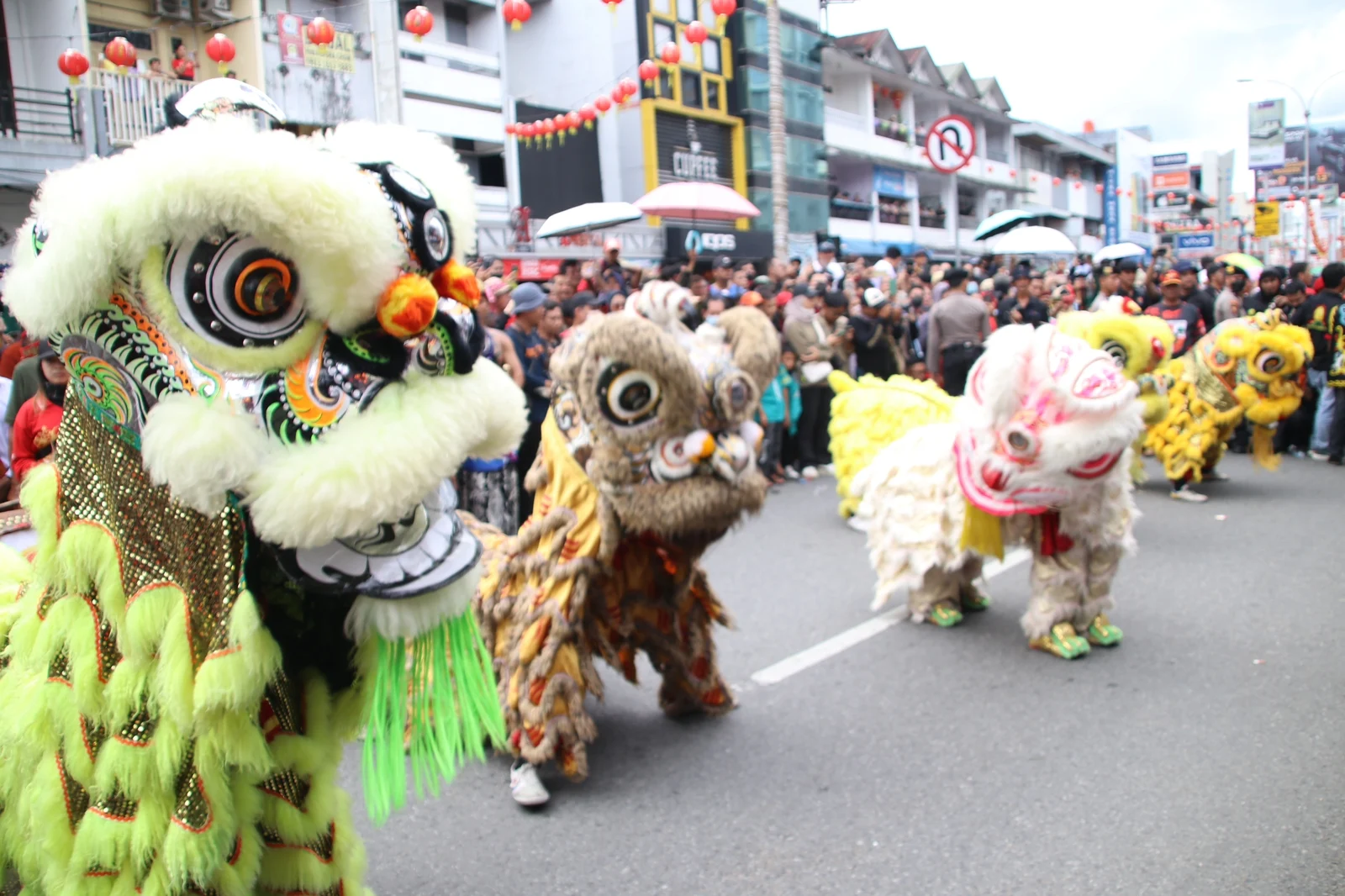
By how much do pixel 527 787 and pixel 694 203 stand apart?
8.98 m

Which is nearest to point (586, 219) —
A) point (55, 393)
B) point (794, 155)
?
point (55, 393)

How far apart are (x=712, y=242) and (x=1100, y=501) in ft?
61.6

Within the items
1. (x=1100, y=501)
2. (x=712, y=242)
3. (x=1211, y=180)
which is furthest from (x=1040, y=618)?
(x=1211, y=180)

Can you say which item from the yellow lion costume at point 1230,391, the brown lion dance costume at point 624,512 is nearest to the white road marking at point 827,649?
Result: the brown lion dance costume at point 624,512

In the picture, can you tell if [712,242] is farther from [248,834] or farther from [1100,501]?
[248,834]

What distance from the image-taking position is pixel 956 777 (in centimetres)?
342

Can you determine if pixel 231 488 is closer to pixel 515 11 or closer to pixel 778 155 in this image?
pixel 515 11

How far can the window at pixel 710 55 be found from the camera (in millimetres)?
25516

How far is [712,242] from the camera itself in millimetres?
22438

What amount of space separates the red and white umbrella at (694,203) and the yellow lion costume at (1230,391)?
17.8ft

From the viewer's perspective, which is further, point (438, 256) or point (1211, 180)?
point (1211, 180)

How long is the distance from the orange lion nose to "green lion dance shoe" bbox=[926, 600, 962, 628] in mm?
3959

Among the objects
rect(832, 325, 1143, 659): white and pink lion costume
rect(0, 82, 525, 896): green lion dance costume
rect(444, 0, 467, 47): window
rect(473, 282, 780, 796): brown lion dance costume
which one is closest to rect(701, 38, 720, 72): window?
rect(444, 0, 467, 47): window

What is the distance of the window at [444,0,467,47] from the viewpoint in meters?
19.9
